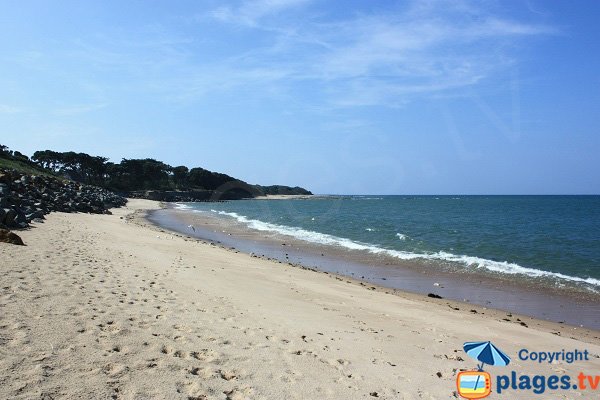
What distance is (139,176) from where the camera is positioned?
111125 millimetres

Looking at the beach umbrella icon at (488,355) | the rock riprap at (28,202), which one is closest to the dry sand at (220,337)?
the beach umbrella icon at (488,355)

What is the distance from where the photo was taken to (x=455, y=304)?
38.8 ft

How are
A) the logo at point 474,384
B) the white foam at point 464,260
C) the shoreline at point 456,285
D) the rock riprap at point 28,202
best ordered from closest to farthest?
the logo at point 474,384 < the shoreline at point 456,285 < the rock riprap at point 28,202 < the white foam at point 464,260

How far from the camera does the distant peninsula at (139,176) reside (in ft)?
290

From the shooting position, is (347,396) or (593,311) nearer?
(347,396)

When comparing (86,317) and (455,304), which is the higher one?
(86,317)

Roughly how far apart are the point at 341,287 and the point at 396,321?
400 cm

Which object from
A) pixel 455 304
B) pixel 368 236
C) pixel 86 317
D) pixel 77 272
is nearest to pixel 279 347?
pixel 86 317

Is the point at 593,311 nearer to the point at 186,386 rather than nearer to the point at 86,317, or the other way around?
Result: the point at 186,386

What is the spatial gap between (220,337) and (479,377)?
411cm

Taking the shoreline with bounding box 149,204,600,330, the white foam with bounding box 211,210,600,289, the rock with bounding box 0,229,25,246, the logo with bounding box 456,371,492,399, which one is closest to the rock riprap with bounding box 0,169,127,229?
the rock with bounding box 0,229,25,246

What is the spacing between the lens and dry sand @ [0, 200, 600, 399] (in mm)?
4496

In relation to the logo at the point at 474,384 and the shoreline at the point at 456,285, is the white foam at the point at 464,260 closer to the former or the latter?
the shoreline at the point at 456,285

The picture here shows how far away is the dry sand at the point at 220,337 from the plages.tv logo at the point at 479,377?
Result: 0.19 meters
